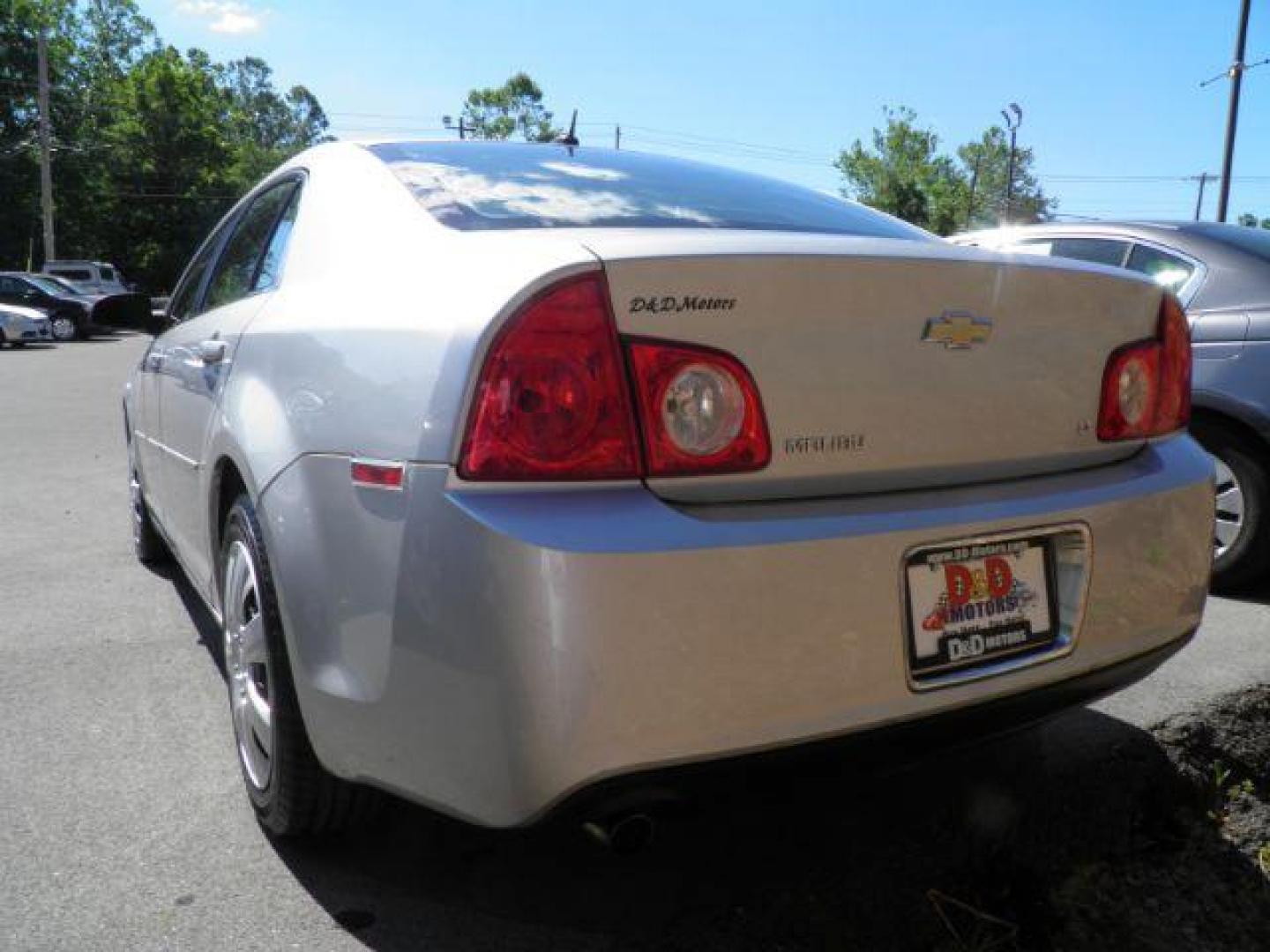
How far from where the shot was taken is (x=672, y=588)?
5.16 feet

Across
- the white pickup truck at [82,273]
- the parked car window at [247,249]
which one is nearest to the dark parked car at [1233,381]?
the parked car window at [247,249]

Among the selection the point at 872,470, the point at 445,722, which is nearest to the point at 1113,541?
the point at 872,470

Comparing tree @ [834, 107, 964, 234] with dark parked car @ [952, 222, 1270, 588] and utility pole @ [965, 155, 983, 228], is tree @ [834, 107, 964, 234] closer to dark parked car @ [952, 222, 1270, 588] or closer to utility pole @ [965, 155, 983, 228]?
utility pole @ [965, 155, 983, 228]

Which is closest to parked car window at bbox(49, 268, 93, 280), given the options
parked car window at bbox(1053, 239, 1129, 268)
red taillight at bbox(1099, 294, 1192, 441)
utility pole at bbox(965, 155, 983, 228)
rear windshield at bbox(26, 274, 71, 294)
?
rear windshield at bbox(26, 274, 71, 294)

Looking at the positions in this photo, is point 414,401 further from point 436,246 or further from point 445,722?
point 445,722

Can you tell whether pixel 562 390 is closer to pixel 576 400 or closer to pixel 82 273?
pixel 576 400

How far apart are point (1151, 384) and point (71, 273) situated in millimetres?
35801

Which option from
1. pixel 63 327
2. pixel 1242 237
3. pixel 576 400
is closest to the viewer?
pixel 576 400

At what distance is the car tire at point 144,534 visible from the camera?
4582 millimetres

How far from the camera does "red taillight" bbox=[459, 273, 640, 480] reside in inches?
64.5

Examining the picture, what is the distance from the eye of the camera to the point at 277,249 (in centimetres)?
275

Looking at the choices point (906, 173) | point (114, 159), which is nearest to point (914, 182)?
point (906, 173)

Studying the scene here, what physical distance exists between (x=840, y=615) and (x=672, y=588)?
0.30m

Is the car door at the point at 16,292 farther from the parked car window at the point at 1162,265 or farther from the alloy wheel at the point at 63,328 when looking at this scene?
the parked car window at the point at 1162,265
